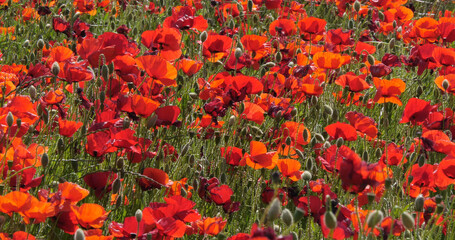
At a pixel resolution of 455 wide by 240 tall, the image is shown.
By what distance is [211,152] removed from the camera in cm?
284

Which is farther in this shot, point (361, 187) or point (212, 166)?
point (212, 166)

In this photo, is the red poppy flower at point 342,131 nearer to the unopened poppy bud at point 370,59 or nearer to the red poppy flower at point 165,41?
the red poppy flower at point 165,41

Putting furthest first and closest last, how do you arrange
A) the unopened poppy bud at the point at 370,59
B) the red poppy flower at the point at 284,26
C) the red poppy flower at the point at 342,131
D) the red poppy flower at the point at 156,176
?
the red poppy flower at the point at 284,26, the unopened poppy bud at the point at 370,59, the red poppy flower at the point at 342,131, the red poppy flower at the point at 156,176

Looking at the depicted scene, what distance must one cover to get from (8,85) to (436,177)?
60.3 inches

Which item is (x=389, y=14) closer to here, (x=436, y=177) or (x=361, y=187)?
(x=436, y=177)

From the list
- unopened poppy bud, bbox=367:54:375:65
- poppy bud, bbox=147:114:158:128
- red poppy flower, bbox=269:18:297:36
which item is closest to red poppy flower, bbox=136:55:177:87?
poppy bud, bbox=147:114:158:128

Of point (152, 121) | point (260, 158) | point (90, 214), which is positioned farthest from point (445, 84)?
point (90, 214)

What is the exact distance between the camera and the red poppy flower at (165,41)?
2.86 m

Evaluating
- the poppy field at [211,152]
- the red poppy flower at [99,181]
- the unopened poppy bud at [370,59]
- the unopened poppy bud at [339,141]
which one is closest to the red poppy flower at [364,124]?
the poppy field at [211,152]

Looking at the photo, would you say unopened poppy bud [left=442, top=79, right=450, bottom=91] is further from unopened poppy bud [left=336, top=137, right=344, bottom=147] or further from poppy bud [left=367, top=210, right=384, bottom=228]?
poppy bud [left=367, top=210, right=384, bottom=228]

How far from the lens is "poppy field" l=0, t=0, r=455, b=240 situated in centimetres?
165

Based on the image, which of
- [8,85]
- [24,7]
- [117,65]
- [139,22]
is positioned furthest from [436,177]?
[24,7]

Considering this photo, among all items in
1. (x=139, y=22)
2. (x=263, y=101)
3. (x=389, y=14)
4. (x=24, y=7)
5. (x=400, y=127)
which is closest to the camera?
(x=263, y=101)

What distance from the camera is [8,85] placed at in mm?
2402
